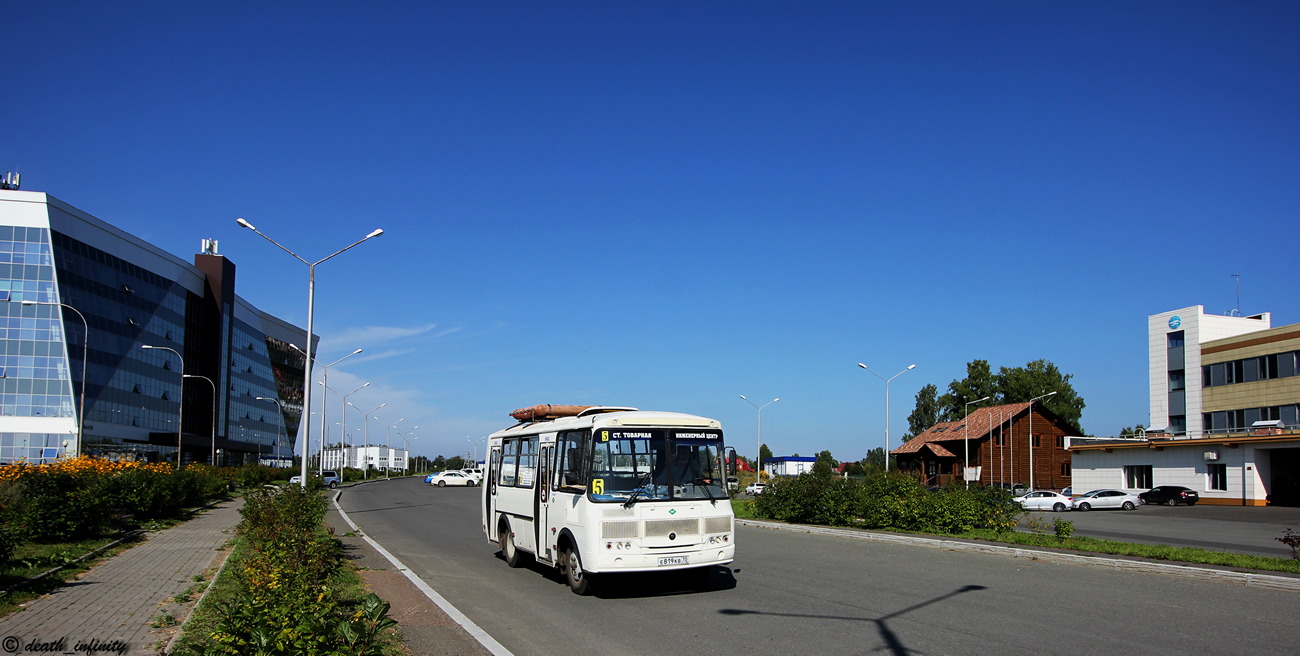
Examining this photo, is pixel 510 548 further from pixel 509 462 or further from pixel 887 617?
pixel 887 617

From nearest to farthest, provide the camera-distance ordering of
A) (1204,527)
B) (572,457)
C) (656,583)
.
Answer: (572,457) < (656,583) < (1204,527)

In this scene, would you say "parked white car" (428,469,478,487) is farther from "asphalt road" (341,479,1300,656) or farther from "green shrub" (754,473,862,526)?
"asphalt road" (341,479,1300,656)

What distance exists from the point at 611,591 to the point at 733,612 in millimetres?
2519

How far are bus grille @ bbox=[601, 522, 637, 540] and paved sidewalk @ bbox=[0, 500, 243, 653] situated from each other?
202 inches

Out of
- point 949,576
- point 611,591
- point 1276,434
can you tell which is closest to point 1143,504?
point 1276,434

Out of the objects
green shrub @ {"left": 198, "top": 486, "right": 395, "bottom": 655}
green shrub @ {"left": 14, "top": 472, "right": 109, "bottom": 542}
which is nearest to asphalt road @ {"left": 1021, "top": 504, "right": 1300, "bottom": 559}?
green shrub @ {"left": 198, "top": 486, "right": 395, "bottom": 655}

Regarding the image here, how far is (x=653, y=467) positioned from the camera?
1272 cm

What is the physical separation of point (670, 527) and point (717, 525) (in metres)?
0.77

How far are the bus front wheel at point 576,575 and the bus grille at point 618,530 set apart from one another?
67cm

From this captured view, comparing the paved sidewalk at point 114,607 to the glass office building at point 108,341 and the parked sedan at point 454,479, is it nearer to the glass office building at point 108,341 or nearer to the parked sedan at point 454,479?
the glass office building at point 108,341

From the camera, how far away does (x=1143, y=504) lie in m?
51.5

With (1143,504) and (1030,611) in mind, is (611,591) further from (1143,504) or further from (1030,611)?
(1143,504)

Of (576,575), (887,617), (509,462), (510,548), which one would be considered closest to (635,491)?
(576,575)

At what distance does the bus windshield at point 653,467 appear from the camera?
40.8ft
